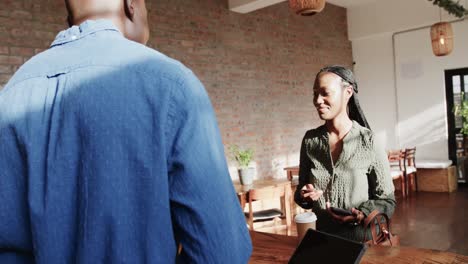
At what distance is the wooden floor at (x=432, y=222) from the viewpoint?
188 inches

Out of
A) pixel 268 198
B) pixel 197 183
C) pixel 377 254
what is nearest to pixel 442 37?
pixel 268 198

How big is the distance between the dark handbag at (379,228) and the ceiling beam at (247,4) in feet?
15.9

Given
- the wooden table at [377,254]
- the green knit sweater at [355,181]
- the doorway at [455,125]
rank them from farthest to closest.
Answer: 1. the doorway at [455,125]
2. the green knit sweater at [355,181]
3. the wooden table at [377,254]

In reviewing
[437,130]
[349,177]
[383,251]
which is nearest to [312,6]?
[349,177]

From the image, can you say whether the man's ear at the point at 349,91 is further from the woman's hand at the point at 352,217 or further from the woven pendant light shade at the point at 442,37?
the woven pendant light shade at the point at 442,37

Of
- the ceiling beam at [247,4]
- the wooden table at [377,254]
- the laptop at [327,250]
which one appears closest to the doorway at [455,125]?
the ceiling beam at [247,4]

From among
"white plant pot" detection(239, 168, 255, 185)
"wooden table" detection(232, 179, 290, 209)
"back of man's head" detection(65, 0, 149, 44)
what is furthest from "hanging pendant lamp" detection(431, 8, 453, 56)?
"back of man's head" detection(65, 0, 149, 44)

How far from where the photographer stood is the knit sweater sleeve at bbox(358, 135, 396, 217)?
1807 millimetres

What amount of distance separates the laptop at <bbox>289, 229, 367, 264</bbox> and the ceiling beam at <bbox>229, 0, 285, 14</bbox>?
528cm

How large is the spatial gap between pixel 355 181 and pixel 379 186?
0.34ft

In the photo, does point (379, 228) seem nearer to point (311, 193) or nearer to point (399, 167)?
point (311, 193)

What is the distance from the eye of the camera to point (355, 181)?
1.85m

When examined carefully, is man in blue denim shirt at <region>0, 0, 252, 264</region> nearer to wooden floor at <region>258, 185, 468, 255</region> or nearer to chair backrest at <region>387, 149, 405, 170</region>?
wooden floor at <region>258, 185, 468, 255</region>

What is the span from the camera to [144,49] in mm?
722
